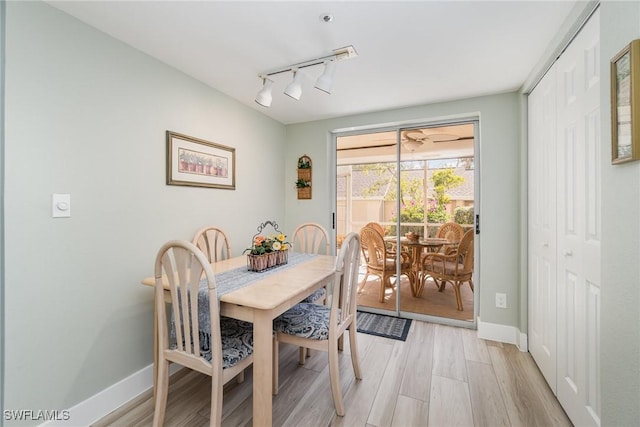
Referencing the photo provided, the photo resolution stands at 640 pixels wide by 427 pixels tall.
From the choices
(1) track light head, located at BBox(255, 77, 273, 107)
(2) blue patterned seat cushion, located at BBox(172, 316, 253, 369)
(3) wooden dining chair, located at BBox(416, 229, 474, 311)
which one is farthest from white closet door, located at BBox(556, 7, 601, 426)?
(1) track light head, located at BBox(255, 77, 273, 107)

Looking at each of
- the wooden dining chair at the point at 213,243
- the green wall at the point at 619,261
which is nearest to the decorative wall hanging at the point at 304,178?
the wooden dining chair at the point at 213,243

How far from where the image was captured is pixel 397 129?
3.17 meters

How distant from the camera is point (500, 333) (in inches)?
102

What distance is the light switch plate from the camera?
4.84 ft

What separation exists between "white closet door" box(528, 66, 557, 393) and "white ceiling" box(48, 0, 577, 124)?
0.37 m

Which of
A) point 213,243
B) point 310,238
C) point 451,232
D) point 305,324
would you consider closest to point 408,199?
point 451,232

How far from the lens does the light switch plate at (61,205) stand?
1.47 metres

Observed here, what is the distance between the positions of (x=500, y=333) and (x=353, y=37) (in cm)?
280

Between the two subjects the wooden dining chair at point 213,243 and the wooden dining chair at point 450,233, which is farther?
the wooden dining chair at point 450,233

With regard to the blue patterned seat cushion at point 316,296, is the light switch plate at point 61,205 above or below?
above

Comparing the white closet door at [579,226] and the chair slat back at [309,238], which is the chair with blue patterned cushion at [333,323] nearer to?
the chair slat back at [309,238]

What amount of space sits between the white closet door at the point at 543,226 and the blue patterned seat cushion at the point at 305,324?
58.7 inches

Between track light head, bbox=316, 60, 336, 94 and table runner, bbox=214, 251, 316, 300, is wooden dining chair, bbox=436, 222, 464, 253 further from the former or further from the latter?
track light head, bbox=316, 60, 336, 94

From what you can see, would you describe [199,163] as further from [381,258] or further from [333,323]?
[381,258]
